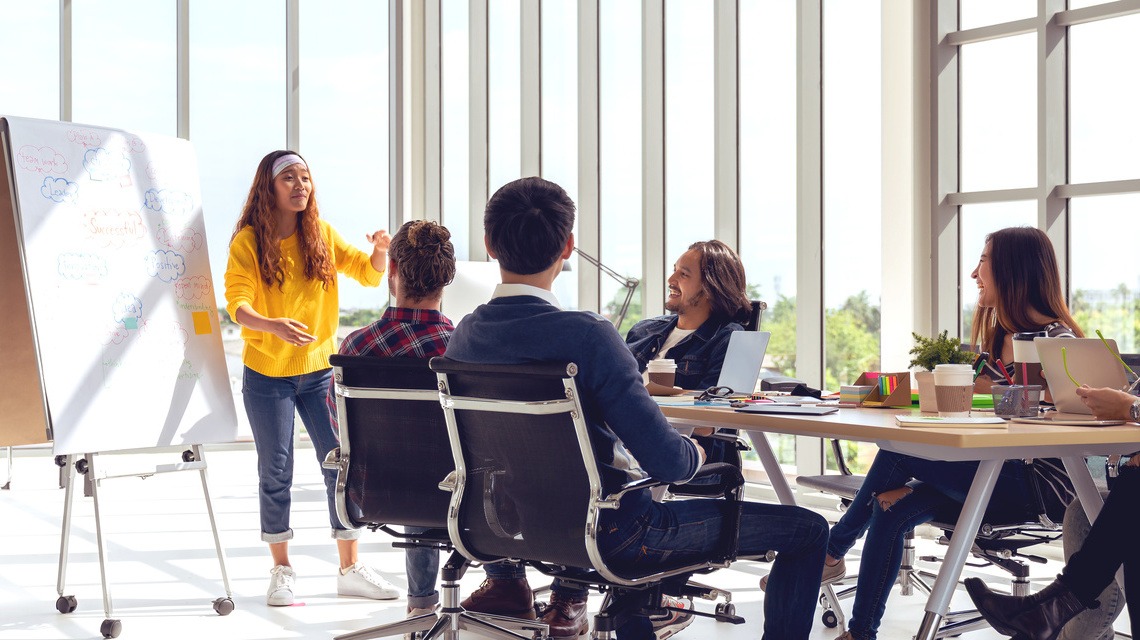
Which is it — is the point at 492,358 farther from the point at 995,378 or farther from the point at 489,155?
the point at 489,155

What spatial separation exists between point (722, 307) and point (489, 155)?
424 centimetres

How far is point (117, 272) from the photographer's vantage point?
3451 mm

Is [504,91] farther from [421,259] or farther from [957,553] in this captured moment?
[957,553]

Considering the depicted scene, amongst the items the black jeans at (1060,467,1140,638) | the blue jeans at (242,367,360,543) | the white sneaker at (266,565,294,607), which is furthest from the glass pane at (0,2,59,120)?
the black jeans at (1060,467,1140,638)

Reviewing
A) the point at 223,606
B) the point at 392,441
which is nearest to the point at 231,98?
the point at 223,606

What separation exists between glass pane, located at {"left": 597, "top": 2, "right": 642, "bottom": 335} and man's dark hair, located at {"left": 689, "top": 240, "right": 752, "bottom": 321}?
2.46 meters

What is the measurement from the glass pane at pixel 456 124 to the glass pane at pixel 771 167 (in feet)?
8.41

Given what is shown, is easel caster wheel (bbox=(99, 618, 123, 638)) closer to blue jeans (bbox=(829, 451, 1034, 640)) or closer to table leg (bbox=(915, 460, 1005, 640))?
blue jeans (bbox=(829, 451, 1034, 640))

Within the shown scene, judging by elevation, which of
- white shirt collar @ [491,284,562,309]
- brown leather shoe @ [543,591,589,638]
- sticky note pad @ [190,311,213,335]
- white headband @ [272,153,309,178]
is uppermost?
white headband @ [272,153,309,178]

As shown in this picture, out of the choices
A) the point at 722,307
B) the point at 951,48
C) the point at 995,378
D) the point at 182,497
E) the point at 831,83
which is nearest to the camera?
the point at 995,378

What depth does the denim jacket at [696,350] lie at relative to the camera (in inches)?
131

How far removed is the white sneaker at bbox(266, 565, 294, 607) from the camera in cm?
355

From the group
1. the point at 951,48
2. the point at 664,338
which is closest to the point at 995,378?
the point at 664,338

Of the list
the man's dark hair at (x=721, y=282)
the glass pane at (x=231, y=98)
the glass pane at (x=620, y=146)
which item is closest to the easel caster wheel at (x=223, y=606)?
the man's dark hair at (x=721, y=282)
